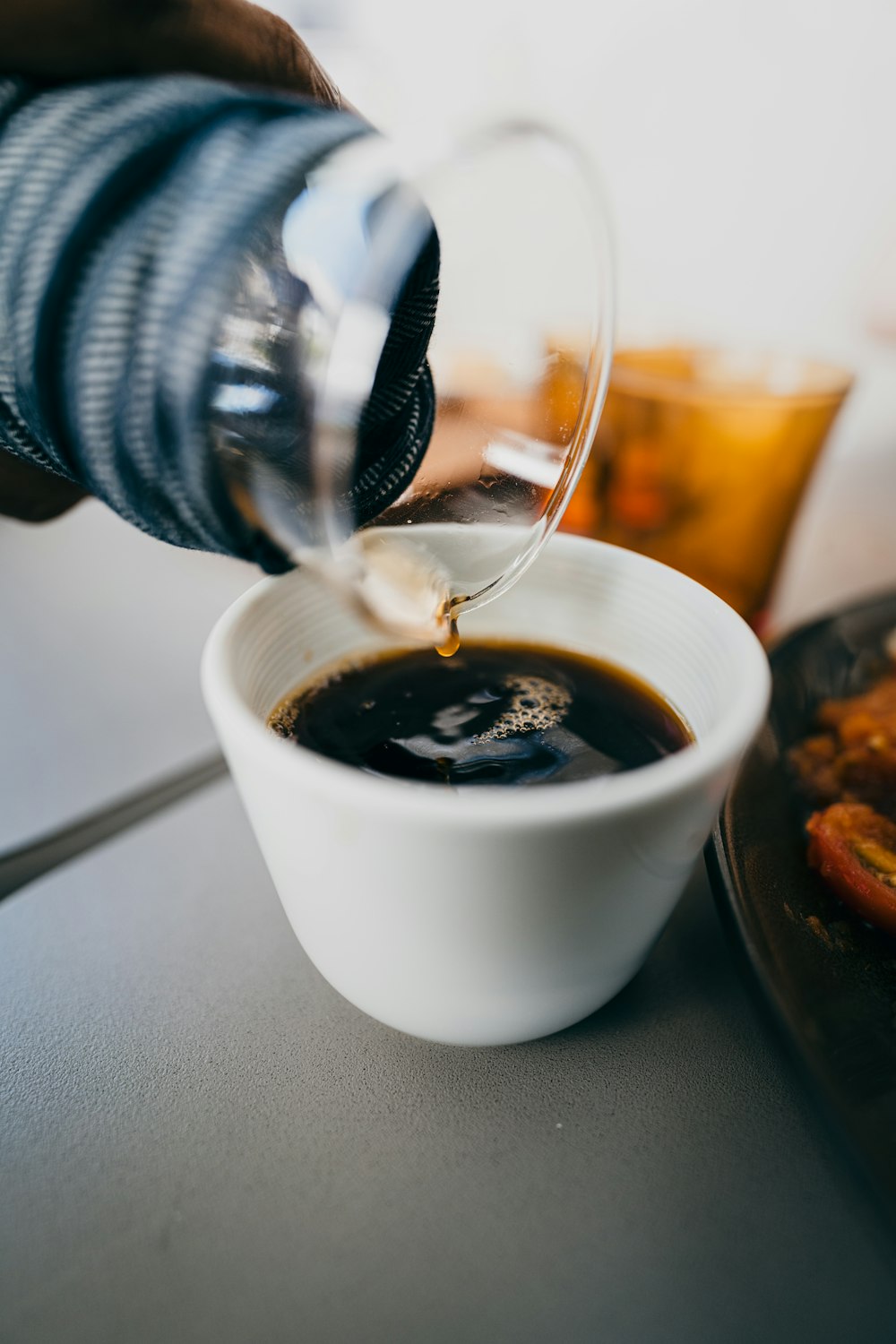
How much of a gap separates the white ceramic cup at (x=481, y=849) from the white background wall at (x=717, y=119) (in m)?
1.29

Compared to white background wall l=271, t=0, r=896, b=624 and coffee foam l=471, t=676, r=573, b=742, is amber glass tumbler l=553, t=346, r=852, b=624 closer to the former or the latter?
coffee foam l=471, t=676, r=573, b=742

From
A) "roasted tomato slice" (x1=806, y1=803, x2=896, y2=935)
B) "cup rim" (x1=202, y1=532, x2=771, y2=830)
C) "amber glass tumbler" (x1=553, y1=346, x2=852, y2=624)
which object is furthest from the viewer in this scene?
"amber glass tumbler" (x1=553, y1=346, x2=852, y2=624)

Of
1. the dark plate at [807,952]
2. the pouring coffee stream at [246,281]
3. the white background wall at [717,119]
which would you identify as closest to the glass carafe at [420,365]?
the pouring coffee stream at [246,281]

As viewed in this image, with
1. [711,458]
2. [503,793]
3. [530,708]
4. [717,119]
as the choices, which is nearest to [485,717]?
[530,708]

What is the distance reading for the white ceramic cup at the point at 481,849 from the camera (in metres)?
0.29

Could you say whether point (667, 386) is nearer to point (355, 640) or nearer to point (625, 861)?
point (355, 640)

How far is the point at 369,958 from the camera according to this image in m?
0.36

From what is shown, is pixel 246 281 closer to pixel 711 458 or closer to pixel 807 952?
pixel 807 952

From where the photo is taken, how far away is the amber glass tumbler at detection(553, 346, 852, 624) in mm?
662

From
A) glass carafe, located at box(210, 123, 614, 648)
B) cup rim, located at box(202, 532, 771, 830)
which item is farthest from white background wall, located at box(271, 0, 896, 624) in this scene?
cup rim, located at box(202, 532, 771, 830)

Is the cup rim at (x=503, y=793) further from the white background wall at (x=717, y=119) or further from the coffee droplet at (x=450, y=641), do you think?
the white background wall at (x=717, y=119)

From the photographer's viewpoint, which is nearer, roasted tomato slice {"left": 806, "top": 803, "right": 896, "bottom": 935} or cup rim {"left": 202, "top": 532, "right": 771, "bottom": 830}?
cup rim {"left": 202, "top": 532, "right": 771, "bottom": 830}

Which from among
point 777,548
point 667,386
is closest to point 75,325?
point 667,386

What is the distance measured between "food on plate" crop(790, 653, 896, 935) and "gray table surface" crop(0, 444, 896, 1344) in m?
0.07
